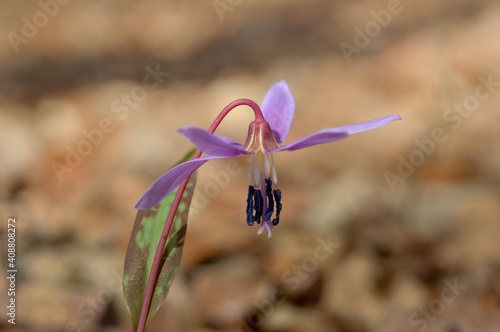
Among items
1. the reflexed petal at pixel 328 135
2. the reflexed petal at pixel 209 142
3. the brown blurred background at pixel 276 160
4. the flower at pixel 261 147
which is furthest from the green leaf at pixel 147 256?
the brown blurred background at pixel 276 160

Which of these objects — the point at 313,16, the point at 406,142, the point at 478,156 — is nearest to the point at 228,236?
the point at 406,142

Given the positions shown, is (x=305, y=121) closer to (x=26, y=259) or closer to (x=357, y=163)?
(x=357, y=163)

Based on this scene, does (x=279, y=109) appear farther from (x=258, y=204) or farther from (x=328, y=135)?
(x=328, y=135)

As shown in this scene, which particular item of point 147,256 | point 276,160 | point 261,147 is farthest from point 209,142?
point 276,160

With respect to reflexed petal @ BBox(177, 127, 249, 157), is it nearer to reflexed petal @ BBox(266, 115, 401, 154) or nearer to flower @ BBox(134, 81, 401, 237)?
flower @ BBox(134, 81, 401, 237)

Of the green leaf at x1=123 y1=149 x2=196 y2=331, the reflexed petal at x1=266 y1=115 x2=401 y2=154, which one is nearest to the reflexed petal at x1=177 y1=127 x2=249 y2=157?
the reflexed petal at x1=266 y1=115 x2=401 y2=154

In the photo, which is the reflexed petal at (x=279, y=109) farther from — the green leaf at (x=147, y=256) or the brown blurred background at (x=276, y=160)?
the brown blurred background at (x=276, y=160)
